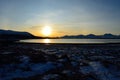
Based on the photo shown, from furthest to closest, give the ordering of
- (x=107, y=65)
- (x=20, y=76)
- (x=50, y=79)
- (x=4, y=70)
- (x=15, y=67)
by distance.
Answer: (x=107, y=65) < (x=15, y=67) < (x=4, y=70) < (x=20, y=76) < (x=50, y=79)

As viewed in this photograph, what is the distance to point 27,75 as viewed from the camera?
16453 mm

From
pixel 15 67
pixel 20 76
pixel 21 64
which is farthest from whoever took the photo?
pixel 21 64

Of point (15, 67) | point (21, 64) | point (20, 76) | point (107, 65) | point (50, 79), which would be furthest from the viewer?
point (107, 65)

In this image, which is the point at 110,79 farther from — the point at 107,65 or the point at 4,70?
the point at 4,70

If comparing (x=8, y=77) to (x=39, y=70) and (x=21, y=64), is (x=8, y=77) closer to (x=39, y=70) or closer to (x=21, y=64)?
(x=39, y=70)

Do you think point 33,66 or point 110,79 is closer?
point 110,79

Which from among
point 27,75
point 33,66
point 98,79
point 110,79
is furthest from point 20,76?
point 110,79

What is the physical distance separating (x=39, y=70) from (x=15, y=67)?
2.56 m

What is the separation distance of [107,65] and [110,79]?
6.54 m

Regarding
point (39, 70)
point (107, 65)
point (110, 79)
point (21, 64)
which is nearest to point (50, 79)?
point (39, 70)

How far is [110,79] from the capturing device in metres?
15.6

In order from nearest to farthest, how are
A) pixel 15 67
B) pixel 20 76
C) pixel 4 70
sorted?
pixel 20 76
pixel 4 70
pixel 15 67

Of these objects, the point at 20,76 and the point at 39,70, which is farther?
the point at 39,70

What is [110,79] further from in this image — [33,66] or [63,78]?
[33,66]
